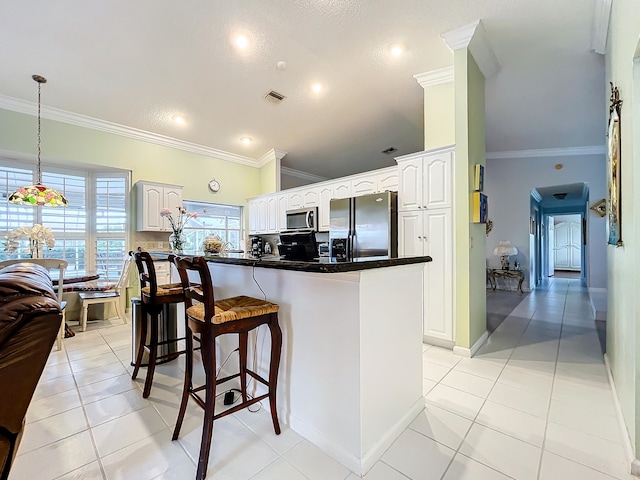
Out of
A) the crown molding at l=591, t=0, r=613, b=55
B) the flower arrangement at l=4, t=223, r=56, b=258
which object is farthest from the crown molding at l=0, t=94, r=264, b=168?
the crown molding at l=591, t=0, r=613, b=55

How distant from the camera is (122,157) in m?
4.41

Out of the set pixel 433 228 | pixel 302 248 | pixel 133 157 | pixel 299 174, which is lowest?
pixel 302 248

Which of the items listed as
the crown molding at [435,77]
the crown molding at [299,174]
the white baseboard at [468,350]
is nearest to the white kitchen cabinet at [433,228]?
the white baseboard at [468,350]

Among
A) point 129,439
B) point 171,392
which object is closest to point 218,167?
point 171,392

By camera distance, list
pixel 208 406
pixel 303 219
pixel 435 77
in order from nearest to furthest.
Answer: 1. pixel 208 406
2. pixel 435 77
3. pixel 303 219

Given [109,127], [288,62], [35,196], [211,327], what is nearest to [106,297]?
[35,196]

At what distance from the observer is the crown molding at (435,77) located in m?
3.20

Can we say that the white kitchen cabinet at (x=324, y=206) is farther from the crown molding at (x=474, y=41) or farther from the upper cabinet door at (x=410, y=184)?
the crown molding at (x=474, y=41)

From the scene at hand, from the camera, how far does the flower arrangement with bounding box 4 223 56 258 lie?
3197mm

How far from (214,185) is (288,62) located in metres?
3.07

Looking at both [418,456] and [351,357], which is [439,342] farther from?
[351,357]

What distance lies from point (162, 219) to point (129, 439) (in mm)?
3620

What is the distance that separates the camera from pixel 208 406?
4.49 ft

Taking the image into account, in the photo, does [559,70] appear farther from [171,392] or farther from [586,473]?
[171,392]
